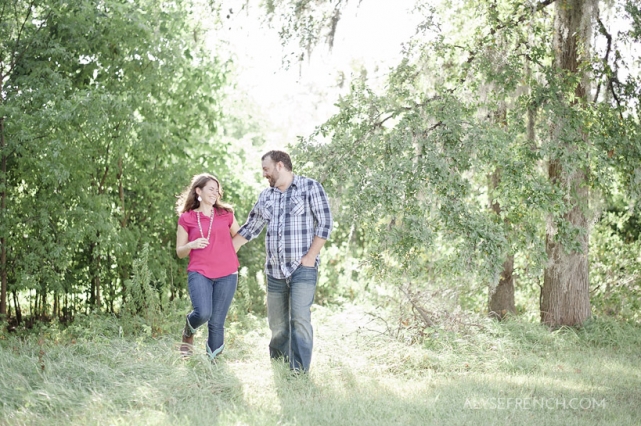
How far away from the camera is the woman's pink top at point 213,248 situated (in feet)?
17.0

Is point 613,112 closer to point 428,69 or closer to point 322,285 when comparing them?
point 428,69

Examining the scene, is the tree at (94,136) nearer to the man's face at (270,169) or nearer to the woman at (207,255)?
the woman at (207,255)

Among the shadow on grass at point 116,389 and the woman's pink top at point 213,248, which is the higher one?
the woman's pink top at point 213,248

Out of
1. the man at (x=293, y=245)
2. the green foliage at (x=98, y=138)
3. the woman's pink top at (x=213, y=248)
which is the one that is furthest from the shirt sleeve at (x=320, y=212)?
the green foliage at (x=98, y=138)

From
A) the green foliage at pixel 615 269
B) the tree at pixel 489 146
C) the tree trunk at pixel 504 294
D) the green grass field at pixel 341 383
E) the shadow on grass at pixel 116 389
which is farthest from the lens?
the green foliage at pixel 615 269

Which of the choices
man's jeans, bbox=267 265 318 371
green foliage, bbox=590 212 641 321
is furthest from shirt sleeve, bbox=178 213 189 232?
green foliage, bbox=590 212 641 321

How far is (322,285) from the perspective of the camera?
428 inches

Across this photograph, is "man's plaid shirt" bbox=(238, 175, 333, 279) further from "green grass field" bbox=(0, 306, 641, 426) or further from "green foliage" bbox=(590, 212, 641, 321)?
"green foliage" bbox=(590, 212, 641, 321)

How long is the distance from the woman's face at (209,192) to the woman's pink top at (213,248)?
13cm

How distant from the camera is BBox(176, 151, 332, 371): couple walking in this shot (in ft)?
16.1

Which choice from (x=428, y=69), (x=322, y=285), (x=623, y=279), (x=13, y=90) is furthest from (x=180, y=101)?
(x=623, y=279)

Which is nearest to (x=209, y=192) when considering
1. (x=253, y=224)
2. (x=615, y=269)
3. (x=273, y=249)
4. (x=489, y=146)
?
(x=253, y=224)

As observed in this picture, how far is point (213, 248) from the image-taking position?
17.1 ft

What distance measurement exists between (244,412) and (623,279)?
6.89 meters
